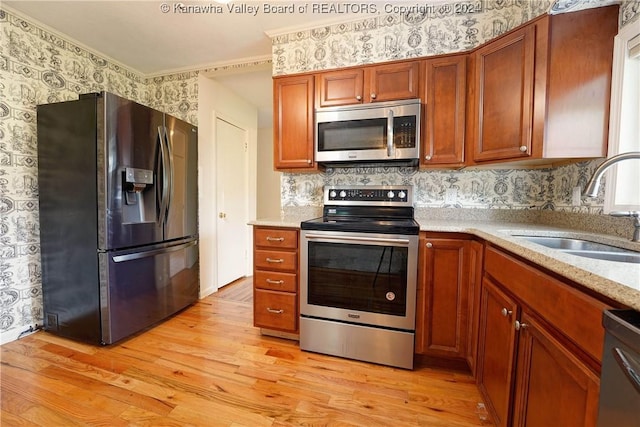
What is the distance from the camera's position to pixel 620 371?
1.73 feet

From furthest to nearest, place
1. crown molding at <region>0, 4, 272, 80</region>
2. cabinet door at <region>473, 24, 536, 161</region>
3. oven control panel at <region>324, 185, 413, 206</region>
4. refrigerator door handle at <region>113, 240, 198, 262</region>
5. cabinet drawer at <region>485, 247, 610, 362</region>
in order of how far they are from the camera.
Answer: crown molding at <region>0, 4, 272, 80</region> → oven control panel at <region>324, 185, 413, 206</region> → refrigerator door handle at <region>113, 240, 198, 262</region> → cabinet door at <region>473, 24, 536, 161</region> → cabinet drawer at <region>485, 247, 610, 362</region>

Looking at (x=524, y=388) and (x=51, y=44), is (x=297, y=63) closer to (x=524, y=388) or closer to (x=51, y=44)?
(x=51, y=44)

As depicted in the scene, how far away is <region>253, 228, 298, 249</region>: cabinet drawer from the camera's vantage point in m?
1.90

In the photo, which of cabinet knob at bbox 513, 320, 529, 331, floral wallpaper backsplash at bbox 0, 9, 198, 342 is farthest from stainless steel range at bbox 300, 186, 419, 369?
floral wallpaper backsplash at bbox 0, 9, 198, 342

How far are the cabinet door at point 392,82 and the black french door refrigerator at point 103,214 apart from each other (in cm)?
170

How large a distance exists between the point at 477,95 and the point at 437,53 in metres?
0.45

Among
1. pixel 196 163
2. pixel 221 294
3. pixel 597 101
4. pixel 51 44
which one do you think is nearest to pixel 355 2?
pixel 597 101

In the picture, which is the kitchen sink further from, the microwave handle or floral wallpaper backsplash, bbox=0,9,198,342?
floral wallpaper backsplash, bbox=0,9,198,342

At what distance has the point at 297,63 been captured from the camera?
2.21m

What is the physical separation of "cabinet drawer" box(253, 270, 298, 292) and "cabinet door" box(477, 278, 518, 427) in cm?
117

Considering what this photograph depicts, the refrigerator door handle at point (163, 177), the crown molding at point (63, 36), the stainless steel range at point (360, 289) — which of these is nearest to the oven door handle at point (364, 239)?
the stainless steel range at point (360, 289)

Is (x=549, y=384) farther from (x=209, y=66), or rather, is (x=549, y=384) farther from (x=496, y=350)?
(x=209, y=66)

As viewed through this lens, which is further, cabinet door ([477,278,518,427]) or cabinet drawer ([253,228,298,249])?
cabinet drawer ([253,228,298,249])

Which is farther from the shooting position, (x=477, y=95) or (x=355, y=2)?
(x=355, y=2)
